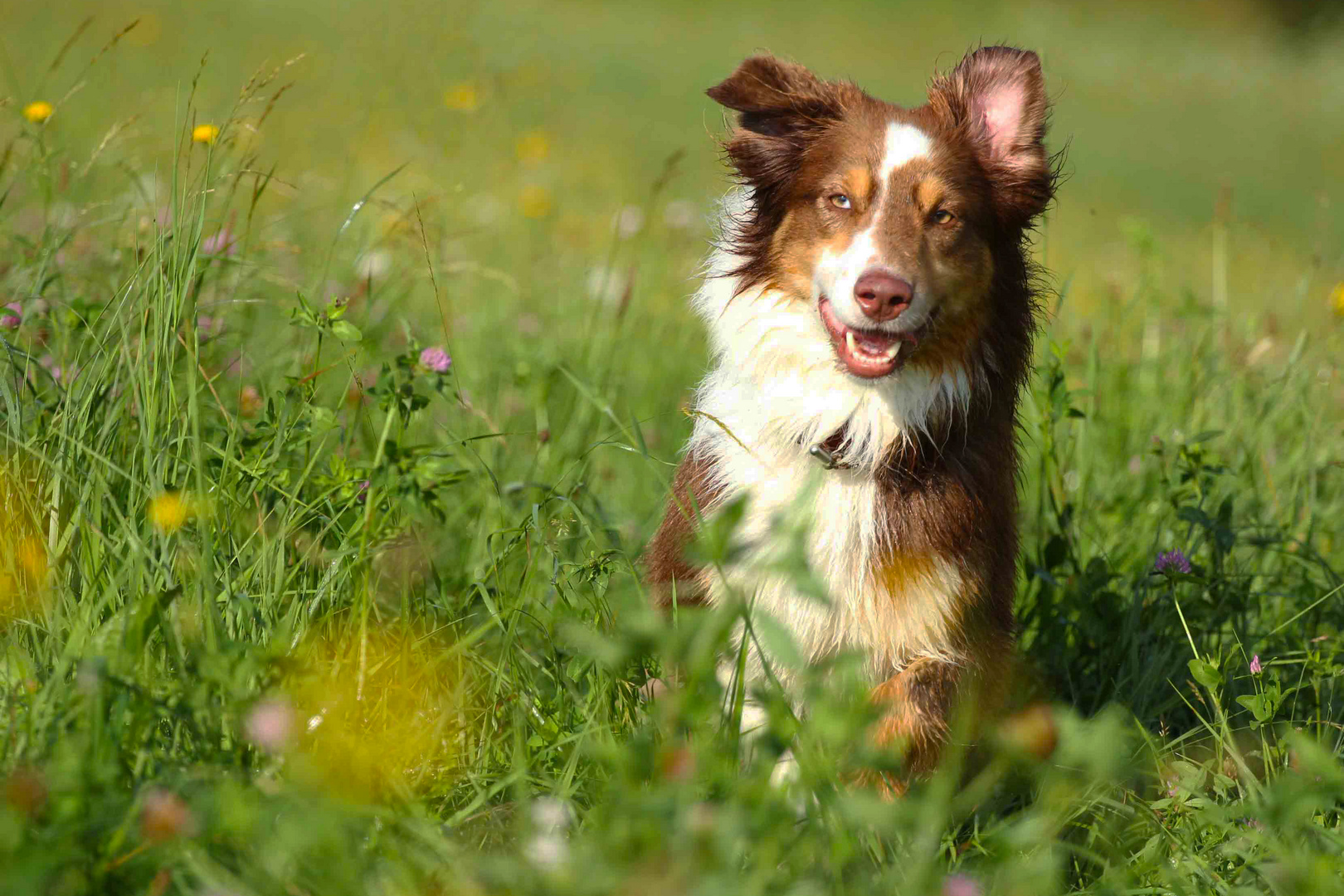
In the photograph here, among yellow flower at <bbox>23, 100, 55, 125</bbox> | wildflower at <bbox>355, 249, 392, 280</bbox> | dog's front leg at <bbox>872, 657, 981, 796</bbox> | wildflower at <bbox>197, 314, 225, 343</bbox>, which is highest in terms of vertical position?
yellow flower at <bbox>23, 100, 55, 125</bbox>

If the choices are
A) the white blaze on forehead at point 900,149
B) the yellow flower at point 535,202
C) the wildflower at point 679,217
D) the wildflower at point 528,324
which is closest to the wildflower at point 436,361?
the white blaze on forehead at point 900,149

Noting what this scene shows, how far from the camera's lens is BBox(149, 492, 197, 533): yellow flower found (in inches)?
84.5

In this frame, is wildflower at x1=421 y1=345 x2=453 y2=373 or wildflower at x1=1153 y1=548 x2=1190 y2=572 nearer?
wildflower at x1=421 y1=345 x2=453 y2=373

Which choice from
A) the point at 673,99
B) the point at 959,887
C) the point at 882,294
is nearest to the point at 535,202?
the point at 882,294

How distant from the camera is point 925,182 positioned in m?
2.78

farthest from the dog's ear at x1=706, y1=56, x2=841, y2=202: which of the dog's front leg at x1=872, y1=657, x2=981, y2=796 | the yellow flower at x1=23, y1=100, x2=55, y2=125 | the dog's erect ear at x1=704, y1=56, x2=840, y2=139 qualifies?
the yellow flower at x1=23, y1=100, x2=55, y2=125

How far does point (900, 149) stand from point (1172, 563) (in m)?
1.24

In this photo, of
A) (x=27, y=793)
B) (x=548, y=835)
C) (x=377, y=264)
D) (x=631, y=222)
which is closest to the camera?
(x=27, y=793)

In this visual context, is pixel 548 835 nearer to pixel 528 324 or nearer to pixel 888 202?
pixel 888 202

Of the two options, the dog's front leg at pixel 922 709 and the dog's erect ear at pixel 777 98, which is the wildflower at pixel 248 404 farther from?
the dog's front leg at pixel 922 709

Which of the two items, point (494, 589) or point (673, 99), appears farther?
point (673, 99)

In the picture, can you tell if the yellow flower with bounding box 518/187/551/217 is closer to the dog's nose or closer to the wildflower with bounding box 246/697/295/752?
the dog's nose

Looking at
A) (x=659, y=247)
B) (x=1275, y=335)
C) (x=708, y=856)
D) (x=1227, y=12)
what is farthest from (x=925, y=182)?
(x=1227, y=12)

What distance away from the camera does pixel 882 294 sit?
255cm
